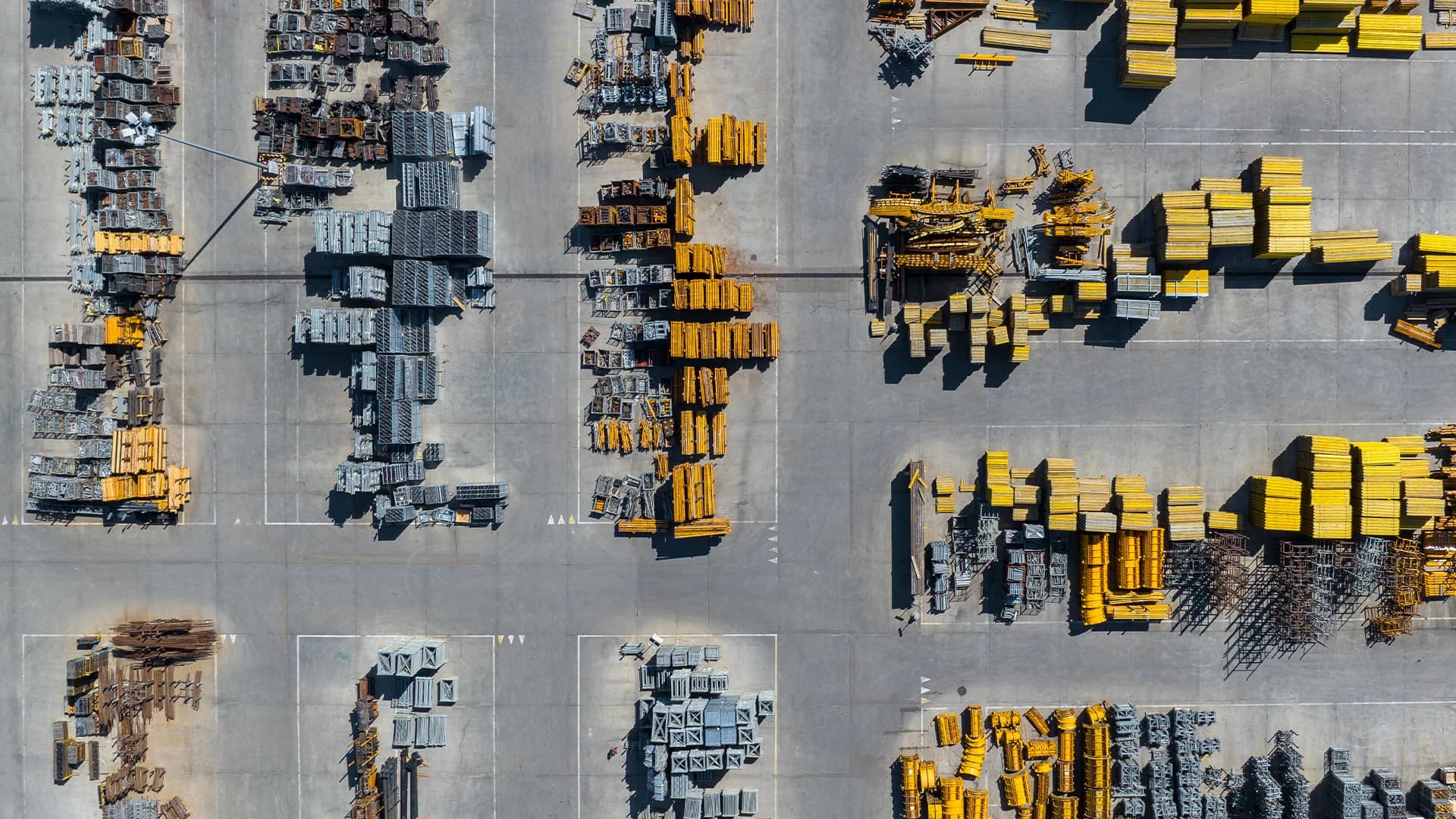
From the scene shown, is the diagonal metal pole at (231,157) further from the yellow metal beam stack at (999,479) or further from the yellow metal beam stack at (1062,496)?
the yellow metal beam stack at (1062,496)

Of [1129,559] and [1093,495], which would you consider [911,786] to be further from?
[1093,495]

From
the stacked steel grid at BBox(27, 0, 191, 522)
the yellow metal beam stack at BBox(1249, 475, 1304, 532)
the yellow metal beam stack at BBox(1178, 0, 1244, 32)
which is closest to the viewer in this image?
the yellow metal beam stack at BBox(1178, 0, 1244, 32)

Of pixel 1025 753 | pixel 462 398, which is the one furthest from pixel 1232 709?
pixel 462 398

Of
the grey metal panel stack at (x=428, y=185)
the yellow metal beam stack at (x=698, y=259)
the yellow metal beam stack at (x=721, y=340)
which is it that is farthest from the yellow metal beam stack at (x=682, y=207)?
the grey metal panel stack at (x=428, y=185)

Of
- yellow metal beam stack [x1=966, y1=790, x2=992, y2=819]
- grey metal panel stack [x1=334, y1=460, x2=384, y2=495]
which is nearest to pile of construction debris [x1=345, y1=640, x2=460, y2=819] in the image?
grey metal panel stack [x1=334, y1=460, x2=384, y2=495]

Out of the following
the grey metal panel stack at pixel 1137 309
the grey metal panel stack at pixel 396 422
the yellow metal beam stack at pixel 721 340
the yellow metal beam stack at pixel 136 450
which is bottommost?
the yellow metal beam stack at pixel 136 450

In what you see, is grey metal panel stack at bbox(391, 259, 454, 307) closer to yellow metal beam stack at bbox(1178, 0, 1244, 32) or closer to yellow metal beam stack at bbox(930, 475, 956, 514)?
yellow metal beam stack at bbox(930, 475, 956, 514)
